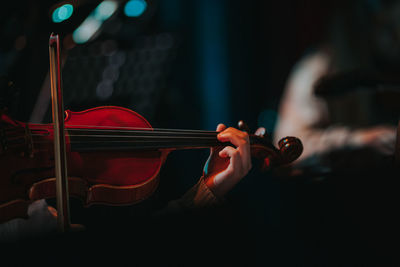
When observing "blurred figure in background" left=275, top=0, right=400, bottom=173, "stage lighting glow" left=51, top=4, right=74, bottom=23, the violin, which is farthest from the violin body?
"blurred figure in background" left=275, top=0, right=400, bottom=173

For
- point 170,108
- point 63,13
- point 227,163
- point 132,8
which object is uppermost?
point 132,8

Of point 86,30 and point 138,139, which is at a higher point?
point 86,30

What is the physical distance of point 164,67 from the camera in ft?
2.76

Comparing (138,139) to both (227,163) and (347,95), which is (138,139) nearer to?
(227,163)

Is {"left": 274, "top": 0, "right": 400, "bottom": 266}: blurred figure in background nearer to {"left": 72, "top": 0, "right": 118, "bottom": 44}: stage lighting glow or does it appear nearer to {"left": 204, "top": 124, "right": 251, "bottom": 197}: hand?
{"left": 204, "top": 124, "right": 251, "bottom": 197}: hand

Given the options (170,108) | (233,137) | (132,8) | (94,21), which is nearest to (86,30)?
(94,21)

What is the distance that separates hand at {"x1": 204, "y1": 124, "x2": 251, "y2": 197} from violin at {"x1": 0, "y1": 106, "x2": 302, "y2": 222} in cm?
2

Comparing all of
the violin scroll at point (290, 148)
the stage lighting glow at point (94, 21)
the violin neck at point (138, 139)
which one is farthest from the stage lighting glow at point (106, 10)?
the violin scroll at point (290, 148)

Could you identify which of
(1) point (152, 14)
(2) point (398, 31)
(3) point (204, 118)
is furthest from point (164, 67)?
(2) point (398, 31)

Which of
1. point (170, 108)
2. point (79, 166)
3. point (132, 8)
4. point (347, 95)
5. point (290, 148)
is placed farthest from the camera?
point (347, 95)

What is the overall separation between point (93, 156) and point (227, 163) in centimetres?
18

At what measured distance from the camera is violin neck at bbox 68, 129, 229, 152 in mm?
424

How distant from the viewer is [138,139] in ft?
1.50

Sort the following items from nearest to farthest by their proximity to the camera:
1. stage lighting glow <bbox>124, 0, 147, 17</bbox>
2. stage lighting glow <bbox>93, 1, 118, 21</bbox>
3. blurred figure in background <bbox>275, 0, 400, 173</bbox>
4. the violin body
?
the violin body, stage lighting glow <bbox>93, 1, 118, 21</bbox>, stage lighting glow <bbox>124, 0, 147, 17</bbox>, blurred figure in background <bbox>275, 0, 400, 173</bbox>
